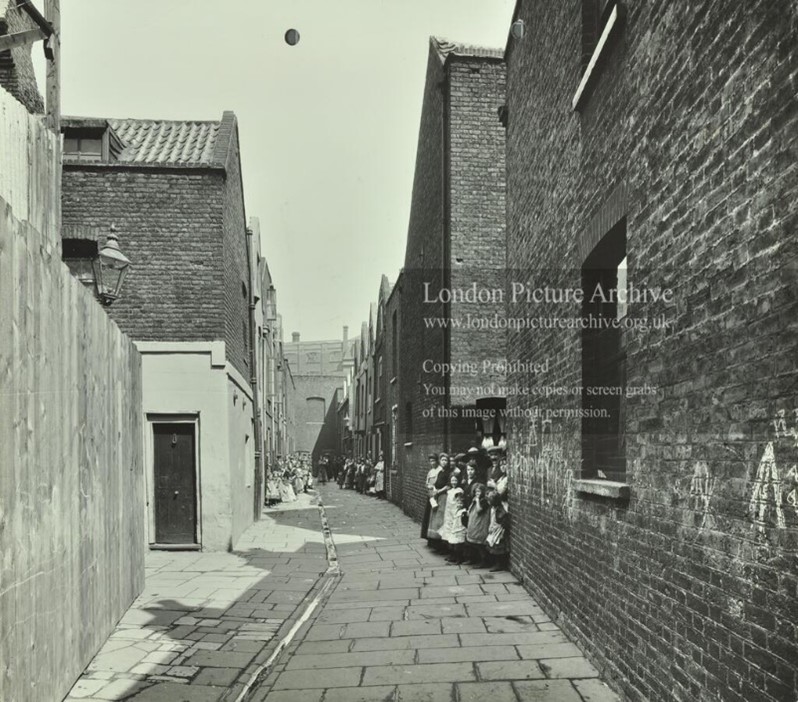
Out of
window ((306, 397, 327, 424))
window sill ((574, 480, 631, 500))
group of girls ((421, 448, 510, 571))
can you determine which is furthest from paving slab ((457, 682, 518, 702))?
window ((306, 397, 327, 424))

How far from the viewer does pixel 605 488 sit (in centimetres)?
520

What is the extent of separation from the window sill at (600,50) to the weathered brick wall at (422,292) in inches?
336

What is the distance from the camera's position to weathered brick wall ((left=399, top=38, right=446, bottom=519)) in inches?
596

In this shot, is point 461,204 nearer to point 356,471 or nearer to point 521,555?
point 521,555

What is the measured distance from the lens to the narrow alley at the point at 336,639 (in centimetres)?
518

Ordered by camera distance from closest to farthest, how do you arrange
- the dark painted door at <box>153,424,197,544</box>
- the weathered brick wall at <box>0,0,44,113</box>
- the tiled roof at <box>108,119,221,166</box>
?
the weathered brick wall at <box>0,0,44,113</box> < the dark painted door at <box>153,424,197,544</box> < the tiled roof at <box>108,119,221,166</box>

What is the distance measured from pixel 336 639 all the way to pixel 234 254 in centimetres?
1035

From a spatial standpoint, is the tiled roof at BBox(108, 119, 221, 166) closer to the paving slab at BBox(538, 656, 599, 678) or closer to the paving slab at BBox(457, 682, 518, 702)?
the paving slab at BBox(538, 656, 599, 678)

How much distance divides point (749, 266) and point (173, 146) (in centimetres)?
1361

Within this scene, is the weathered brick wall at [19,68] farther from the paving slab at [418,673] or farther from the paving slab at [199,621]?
the paving slab at [418,673]

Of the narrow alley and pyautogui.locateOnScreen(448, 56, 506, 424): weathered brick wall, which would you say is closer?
the narrow alley

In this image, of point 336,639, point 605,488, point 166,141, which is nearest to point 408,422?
point 166,141

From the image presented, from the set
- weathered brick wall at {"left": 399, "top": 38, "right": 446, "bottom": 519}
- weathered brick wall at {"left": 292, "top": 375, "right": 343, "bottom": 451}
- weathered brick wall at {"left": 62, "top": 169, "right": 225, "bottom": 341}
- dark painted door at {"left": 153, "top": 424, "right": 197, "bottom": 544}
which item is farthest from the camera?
weathered brick wall at {"left": 292, "top": 375, "right": 343, "bottom": 451}

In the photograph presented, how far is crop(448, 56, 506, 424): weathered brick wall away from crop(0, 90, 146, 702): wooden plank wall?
7553 mm
